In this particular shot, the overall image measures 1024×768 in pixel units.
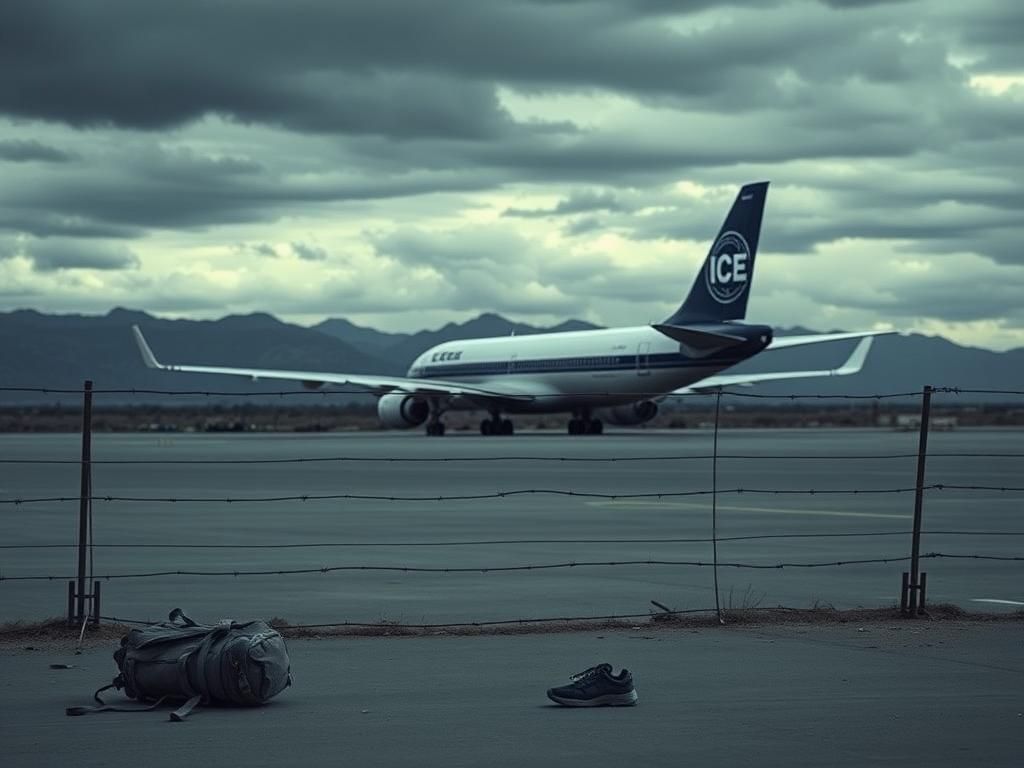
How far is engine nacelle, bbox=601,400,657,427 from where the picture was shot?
211 feet

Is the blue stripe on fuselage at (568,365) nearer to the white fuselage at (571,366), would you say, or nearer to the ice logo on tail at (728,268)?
the white fuselage at (571,366)

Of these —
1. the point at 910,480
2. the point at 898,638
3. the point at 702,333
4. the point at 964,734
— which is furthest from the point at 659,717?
the point at 702,333

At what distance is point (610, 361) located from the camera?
60.2 meters

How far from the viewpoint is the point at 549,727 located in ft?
26.0

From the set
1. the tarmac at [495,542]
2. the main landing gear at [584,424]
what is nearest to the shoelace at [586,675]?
the tarmac at [495,542]

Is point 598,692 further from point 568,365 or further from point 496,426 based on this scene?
point 496,426

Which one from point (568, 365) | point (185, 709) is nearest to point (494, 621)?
point (185, 709)

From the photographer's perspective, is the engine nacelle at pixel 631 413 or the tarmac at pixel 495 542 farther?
the engine nacelle at pixel 631 413

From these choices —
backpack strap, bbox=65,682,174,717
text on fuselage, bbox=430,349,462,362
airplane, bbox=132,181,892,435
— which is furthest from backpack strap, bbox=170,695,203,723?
text on fuselage, bbox=430,349,462,362

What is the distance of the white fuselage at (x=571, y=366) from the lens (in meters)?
57.3

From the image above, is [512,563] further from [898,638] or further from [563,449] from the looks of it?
[563,449]

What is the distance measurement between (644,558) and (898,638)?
5.92 m

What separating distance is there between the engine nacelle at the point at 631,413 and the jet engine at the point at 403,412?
783 cm

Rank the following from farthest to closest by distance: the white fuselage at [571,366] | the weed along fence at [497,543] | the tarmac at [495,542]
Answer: the white fuselage at [571,366] < the tarmac at [495,542] < the weed along fence at [497,543]
